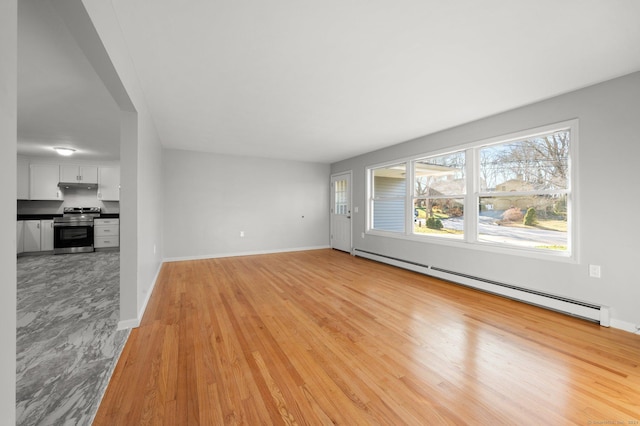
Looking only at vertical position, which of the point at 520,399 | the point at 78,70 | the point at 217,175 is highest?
the point at 78,70

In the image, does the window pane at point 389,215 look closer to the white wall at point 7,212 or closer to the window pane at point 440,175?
the window pane at point 440,175

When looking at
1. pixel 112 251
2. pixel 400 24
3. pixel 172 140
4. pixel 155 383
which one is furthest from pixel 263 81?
pixel 112 251

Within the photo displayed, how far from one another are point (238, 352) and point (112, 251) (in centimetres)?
625

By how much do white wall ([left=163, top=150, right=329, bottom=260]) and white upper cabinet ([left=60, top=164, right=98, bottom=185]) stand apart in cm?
264

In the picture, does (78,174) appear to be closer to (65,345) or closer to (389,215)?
(65,345)

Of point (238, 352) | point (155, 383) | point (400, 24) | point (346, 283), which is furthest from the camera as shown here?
point (346, 283)

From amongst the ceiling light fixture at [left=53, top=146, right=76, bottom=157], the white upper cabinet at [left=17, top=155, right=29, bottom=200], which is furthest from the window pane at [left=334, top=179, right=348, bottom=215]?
the white upper cabinet at [left=17, top=155, right=29, bottom=200]

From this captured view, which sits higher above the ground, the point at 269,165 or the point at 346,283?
the point at 269,165

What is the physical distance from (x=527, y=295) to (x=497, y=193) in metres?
1.33

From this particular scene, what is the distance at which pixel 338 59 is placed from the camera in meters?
2.24

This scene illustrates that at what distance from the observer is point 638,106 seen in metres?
2.38

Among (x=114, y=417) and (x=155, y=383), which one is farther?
(x=155, y=383)

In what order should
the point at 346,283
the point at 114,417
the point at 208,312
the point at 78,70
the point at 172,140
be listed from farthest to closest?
the point at 172,140, the point at 346,283, the point at 208,312, the point at 78,70, the point at 114,417

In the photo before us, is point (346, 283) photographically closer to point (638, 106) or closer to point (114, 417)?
point (114, 417)
